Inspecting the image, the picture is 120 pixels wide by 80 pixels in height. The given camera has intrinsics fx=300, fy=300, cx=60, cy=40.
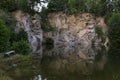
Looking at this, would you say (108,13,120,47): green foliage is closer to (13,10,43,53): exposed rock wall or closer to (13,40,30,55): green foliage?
(13,10,43,53): exposed rock wall

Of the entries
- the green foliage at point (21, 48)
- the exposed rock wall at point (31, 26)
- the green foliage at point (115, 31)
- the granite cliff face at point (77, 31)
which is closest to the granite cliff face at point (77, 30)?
the granite cliff face at point (77, 31)

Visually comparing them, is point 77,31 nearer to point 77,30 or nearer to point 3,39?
point 77,30

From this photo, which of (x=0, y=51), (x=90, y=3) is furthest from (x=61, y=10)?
(x=0, y=51)

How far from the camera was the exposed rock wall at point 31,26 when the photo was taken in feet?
182

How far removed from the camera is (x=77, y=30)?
77750 mm

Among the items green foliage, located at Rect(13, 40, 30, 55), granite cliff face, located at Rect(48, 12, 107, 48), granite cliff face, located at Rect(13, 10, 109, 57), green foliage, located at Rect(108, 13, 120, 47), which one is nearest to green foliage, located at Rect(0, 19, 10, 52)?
green foliage, located at Rect(13, 40, 30, 55)

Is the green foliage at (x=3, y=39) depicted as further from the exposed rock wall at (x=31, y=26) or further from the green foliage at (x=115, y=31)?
the green foliage at (x=115, y=31)

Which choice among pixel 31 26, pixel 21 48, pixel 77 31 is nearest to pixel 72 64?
pixel 21 48

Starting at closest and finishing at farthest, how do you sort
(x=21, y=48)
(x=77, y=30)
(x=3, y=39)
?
(x=3, y=39)
(x=21, y=48)
(x=77, y=30)

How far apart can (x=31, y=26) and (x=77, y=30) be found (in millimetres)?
19305

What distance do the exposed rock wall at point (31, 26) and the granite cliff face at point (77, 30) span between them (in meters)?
11.7

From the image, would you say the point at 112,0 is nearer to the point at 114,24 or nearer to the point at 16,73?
the point at 114,24

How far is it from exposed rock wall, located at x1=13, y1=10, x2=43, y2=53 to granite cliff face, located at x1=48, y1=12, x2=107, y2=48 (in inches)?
462

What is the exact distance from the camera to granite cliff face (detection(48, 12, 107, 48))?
3012 inches
